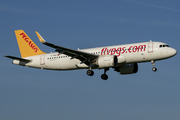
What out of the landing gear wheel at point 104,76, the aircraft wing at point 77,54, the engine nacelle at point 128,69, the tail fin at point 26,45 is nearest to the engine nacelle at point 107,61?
the aircraft wing at point 77,54

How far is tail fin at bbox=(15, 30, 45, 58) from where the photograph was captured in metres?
60.6

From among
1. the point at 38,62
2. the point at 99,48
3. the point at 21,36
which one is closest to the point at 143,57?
the point at 99,48

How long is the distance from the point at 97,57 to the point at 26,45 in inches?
555

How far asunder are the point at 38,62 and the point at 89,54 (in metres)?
10.1

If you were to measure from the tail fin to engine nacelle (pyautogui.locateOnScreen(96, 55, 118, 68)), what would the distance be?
12.1 meters

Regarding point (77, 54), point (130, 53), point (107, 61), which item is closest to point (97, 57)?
point (107, 61)

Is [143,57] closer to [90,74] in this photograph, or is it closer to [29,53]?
[90,74]

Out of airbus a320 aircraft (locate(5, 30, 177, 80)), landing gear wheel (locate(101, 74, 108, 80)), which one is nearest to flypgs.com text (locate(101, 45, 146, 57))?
airbus a320 aircraft (locate(5, 30, 177, 80))

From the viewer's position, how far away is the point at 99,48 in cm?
5488

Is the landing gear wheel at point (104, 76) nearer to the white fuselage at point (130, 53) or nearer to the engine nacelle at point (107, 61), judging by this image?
the white fuselage at point (130, 53)

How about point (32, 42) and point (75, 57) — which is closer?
point (75, 57)

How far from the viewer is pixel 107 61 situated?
52094 millimetres

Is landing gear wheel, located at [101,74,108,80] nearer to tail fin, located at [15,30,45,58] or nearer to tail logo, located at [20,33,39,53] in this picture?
tail fin, located at [15,30,45,58]

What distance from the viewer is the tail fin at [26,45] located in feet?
199
